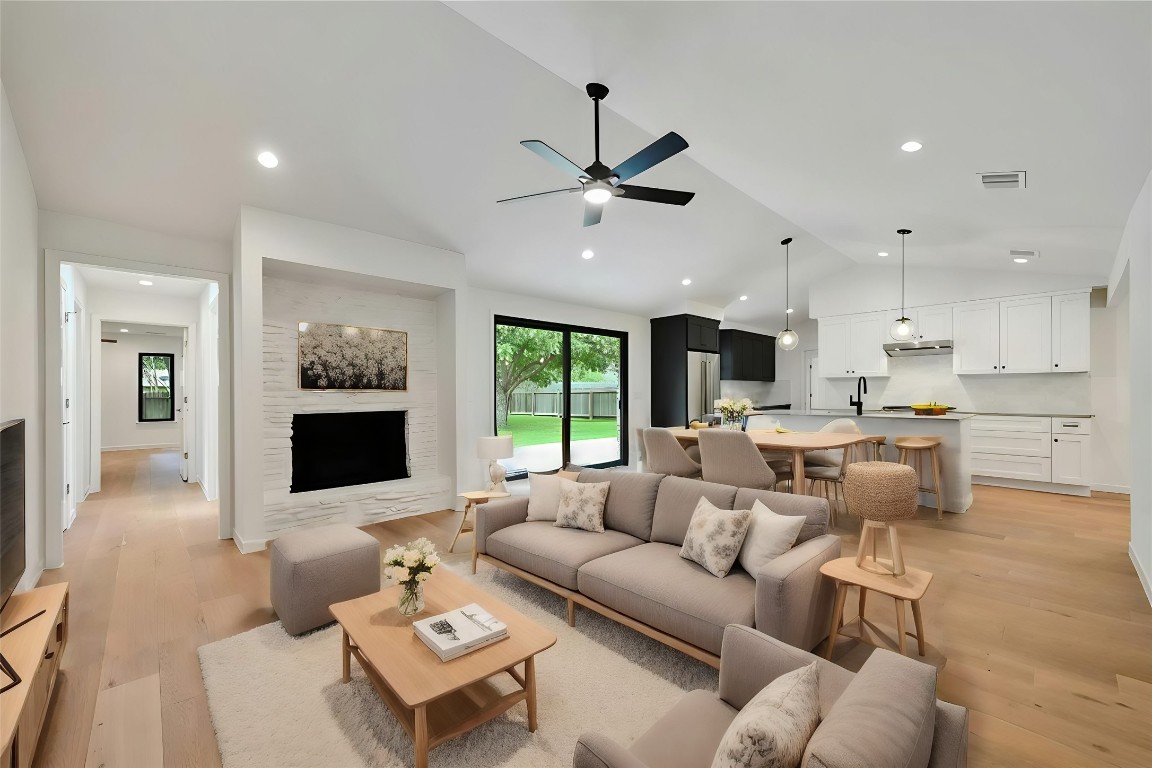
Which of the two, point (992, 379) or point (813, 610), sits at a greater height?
point (992, 379)

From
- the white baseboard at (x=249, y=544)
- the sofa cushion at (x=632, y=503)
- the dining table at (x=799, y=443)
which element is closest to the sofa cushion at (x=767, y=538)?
the sofa cushion at (x=632, y=503)

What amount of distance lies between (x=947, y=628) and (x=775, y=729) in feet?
8.04

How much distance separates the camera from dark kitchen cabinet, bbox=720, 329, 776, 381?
8867 mm

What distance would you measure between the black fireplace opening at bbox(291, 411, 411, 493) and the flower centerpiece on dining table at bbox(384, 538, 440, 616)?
3.04 metres

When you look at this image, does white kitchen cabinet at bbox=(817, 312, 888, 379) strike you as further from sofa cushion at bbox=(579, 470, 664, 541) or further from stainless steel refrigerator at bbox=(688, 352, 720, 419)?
sofa cushion at bbox=(579, 470, 664, 541)

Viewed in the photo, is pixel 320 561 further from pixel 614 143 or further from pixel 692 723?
pixel 614 143

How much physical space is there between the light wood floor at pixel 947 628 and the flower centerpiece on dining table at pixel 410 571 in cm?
79

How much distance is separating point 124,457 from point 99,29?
906 cm

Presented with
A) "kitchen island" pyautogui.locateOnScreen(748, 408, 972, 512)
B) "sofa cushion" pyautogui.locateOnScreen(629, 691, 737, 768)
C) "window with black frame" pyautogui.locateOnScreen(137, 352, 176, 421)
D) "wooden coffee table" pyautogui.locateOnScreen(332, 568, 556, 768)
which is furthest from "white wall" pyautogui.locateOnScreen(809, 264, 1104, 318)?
"window with black frame" pyautogui.locateOnScreen(137, 352, 176, 421)

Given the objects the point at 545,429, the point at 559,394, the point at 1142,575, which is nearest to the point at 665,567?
the point at 1142,575

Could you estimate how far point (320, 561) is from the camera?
275cm

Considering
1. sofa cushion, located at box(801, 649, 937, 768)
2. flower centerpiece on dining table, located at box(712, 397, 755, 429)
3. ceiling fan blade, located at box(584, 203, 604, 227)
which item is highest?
ceiling fan blade, located at box(584, 203, 604, 227)

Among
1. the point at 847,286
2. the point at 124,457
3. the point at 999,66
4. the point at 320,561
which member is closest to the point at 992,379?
the point at 847,286

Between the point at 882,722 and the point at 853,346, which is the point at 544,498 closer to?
the point at 882,722
